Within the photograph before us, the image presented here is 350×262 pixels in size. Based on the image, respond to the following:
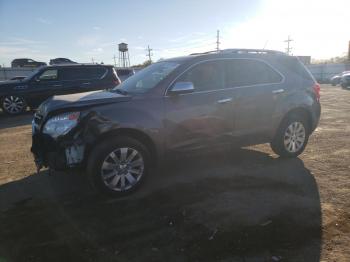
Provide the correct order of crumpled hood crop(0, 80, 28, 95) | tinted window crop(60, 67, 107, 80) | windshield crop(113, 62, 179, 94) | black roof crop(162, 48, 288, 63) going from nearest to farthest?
windshield crop(113, 62, 179, 94)
black roof crop(162, 48, 288, 63)
crumpled hood crop(0, 80, 28, 95)
tinted window crop(60, 67, 107, 80)

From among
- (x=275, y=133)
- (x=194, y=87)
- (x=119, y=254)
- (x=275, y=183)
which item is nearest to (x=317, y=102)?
(x=275, y=133)

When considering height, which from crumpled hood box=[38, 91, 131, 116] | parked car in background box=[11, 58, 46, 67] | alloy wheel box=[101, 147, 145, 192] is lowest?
alloy wheel box=[101, 147, 145, 192]

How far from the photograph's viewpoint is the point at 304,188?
4785mm

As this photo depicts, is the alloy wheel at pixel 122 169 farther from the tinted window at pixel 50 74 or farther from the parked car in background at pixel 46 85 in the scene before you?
the tinted window at pixel 50 74

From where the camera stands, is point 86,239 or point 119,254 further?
point 86,239

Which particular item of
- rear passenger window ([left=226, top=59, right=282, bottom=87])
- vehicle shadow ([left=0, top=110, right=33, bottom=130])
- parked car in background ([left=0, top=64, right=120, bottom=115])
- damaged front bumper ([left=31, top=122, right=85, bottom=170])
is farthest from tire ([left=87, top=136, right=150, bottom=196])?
parked car in background ([left=0, top=64, right=120, bottom=115])

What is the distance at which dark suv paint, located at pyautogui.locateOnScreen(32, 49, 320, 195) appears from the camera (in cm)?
439

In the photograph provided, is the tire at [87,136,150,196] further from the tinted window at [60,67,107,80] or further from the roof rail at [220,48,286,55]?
the tinted window at [60,67,107,80]

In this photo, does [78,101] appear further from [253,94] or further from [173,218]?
[253,94]

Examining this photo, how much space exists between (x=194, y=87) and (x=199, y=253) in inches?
104

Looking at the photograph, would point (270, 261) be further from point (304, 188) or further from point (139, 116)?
point (139, 116)

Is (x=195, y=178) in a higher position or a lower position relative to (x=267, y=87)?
lower

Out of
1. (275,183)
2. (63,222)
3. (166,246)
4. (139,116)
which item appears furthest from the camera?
(275,183)

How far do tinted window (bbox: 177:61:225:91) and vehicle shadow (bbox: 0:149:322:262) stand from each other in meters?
1.39
